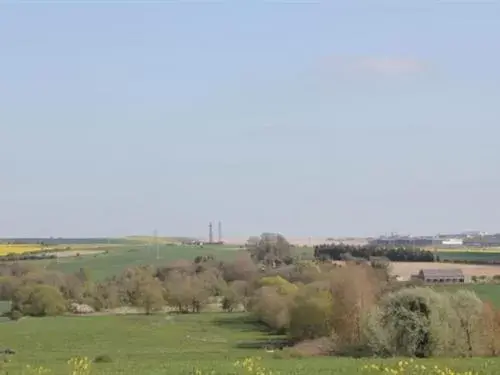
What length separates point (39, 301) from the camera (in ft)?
403

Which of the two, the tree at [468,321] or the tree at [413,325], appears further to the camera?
the tree at [468,321]

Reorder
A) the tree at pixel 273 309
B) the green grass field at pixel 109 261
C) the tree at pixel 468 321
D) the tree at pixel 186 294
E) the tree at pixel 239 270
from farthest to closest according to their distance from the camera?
the green grass field at pixel 109 261 < the tree at pixel 239 270 < the tree at pixel 186 294 < the tree at pixel 273 309 < the tree at pixel 468 321

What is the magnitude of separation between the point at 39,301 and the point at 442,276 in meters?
→ 59.8

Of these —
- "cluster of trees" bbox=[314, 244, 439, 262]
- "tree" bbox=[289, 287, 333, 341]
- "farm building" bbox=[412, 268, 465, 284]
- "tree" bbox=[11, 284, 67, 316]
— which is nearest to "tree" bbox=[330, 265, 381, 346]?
"tree" bbox=[289, 287, 333, 341]

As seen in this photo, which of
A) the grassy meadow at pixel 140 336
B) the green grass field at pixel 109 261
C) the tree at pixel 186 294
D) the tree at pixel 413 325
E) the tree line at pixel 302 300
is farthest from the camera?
the green grass field at pixel 109 261

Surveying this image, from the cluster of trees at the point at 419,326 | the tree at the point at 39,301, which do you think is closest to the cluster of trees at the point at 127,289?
the tree at the point at 39,301

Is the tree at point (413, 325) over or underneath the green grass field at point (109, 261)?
underneath

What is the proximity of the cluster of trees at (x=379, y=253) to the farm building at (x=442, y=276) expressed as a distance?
2402 cm

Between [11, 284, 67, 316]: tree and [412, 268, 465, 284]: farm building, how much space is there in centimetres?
5315

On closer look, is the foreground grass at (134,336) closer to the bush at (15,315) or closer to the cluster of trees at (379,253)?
the bush at (15,315)

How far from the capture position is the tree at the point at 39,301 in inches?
4823

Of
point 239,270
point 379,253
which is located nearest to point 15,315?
point 239,270

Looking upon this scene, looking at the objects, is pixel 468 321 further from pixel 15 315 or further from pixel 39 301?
pixel 39 301

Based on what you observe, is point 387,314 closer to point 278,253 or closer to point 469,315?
point 469,315
